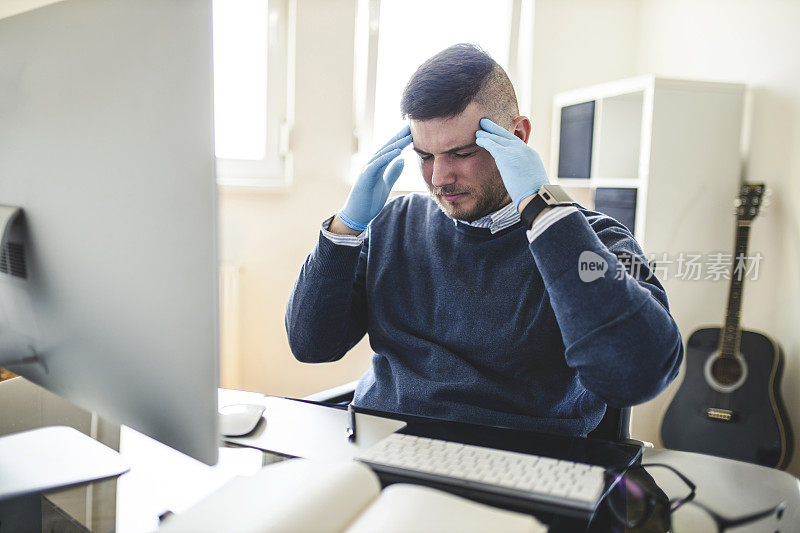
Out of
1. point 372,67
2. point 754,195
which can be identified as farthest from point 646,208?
point 372,67

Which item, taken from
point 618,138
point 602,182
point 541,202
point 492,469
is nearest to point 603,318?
point 541,202

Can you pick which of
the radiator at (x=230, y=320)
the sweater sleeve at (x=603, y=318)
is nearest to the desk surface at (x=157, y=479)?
the sweater sleeve at (x=603, y=318)

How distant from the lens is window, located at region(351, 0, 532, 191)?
8.16ft

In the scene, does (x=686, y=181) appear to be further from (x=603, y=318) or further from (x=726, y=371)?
(x=603, y=318)

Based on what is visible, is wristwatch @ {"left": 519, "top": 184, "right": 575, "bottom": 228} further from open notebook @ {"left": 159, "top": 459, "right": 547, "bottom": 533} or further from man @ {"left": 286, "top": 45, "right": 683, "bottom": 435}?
open notebook @ {"left": 159, "top": 459, "right": 547, "bottom": 533}

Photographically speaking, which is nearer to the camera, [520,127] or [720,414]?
[520,127]

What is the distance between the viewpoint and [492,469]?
2.12ft

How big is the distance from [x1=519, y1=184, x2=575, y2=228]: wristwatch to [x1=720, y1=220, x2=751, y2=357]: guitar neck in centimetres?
152

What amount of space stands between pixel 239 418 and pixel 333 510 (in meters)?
0.42

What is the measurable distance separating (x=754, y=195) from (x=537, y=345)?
155 cm

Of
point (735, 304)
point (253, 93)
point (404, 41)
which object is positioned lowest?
point (735, 304)

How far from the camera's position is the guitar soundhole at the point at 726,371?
6.89 ft

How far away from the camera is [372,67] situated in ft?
8.16

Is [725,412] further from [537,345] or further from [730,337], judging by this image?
[537,345]
